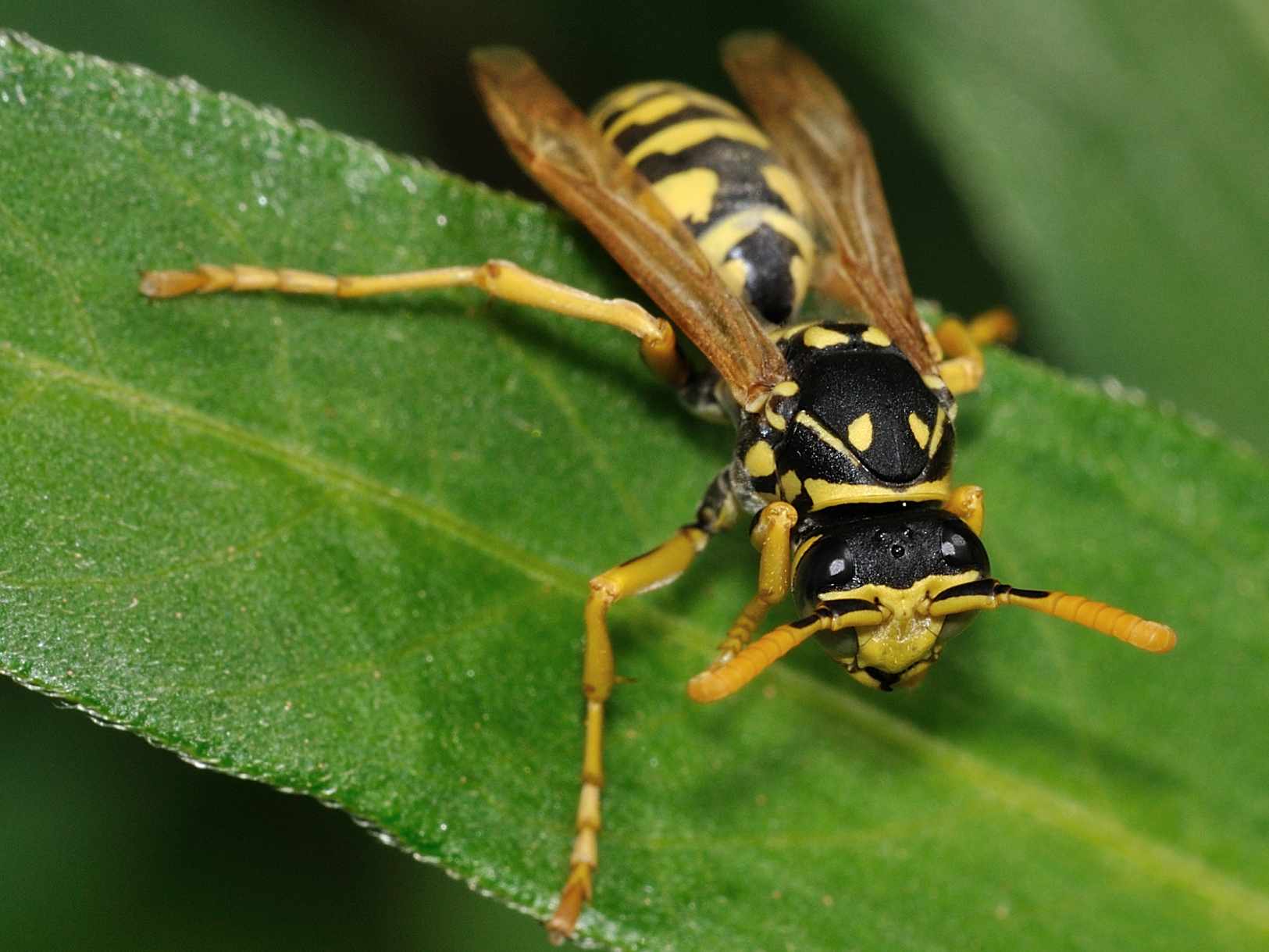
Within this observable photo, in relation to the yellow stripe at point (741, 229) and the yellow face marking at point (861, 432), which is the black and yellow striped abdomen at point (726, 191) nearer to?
the yellow stripe at point (741, 229)

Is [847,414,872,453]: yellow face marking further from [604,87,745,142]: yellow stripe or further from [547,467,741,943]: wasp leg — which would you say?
[604,87,745,142]: yellow stripe

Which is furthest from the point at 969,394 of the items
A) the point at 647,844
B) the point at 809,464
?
the point at 647,844

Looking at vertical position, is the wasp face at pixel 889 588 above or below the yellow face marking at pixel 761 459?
below

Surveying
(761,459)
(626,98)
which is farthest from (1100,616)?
(626,98)

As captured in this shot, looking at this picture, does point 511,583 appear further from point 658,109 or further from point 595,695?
point 658,109

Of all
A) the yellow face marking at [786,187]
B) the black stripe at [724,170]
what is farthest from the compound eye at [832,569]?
the yellow face marking at [786,187]

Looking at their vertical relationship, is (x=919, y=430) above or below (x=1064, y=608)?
above
